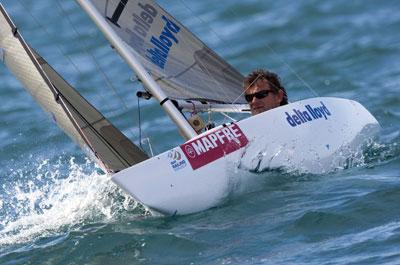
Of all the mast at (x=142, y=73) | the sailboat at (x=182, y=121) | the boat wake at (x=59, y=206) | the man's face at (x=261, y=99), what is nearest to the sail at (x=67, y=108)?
the sailboat at (x=182, y=121)

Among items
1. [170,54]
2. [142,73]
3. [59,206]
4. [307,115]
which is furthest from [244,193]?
[170,54]

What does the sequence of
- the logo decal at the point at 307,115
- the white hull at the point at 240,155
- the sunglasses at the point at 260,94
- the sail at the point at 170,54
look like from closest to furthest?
the white hull at the point at 240,155
the logo decal at the point at 307,115
the sunglasses at the point at 260,94
the sail at the point at 170,54

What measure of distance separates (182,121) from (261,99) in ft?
2.71

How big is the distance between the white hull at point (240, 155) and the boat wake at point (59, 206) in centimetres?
59

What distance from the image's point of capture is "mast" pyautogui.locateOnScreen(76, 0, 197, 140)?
357 inches

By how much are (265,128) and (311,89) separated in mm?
4200

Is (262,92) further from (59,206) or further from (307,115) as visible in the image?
(59,206)

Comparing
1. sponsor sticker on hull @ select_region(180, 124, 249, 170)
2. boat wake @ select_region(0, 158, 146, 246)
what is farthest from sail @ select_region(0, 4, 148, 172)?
sponsor sticker on hull @ select_region(180, 124, 249, 170)

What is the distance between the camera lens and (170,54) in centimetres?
1010

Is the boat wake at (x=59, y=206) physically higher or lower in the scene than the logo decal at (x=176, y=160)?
lower

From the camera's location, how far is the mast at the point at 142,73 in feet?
29.8

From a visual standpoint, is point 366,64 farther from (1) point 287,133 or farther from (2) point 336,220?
(2) point 336,220

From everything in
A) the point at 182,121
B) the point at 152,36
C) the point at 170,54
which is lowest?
the point at 182,121

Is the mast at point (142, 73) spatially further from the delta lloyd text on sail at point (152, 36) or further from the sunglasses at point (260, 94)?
the sunglasses at point (260, 94)
